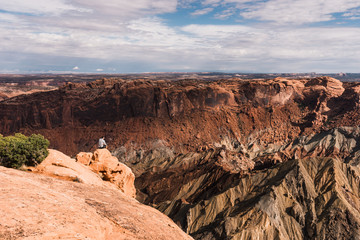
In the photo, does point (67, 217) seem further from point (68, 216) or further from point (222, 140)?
point (222, 140)

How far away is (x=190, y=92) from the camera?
11044cm

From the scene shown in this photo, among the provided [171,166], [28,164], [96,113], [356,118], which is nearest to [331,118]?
[356,118]

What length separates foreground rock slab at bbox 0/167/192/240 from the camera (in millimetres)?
10984

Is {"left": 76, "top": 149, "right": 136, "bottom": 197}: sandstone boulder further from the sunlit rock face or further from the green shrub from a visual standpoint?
the sunlit rock face

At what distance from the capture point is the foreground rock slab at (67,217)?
1098cm

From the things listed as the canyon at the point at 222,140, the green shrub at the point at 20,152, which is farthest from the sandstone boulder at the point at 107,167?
the canyon at the point at 222,140

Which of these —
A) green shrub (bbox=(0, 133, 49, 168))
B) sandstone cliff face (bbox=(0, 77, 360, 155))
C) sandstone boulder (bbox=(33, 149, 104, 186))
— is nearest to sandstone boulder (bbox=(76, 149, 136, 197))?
sandstone boulder (bbox=(33, 149, 104, 186))

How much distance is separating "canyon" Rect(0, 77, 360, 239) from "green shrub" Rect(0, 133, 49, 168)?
36682 mm

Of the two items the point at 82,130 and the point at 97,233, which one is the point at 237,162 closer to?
the point at 82,130

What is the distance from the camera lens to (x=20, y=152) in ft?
75.3

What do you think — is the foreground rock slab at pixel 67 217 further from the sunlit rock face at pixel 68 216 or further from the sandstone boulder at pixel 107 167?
the sandstone boulder at pixel 107 167

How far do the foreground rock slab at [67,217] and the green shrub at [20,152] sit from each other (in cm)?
526

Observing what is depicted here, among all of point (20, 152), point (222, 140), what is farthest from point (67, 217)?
point (222, 140)

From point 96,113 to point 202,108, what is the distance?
41.7m
